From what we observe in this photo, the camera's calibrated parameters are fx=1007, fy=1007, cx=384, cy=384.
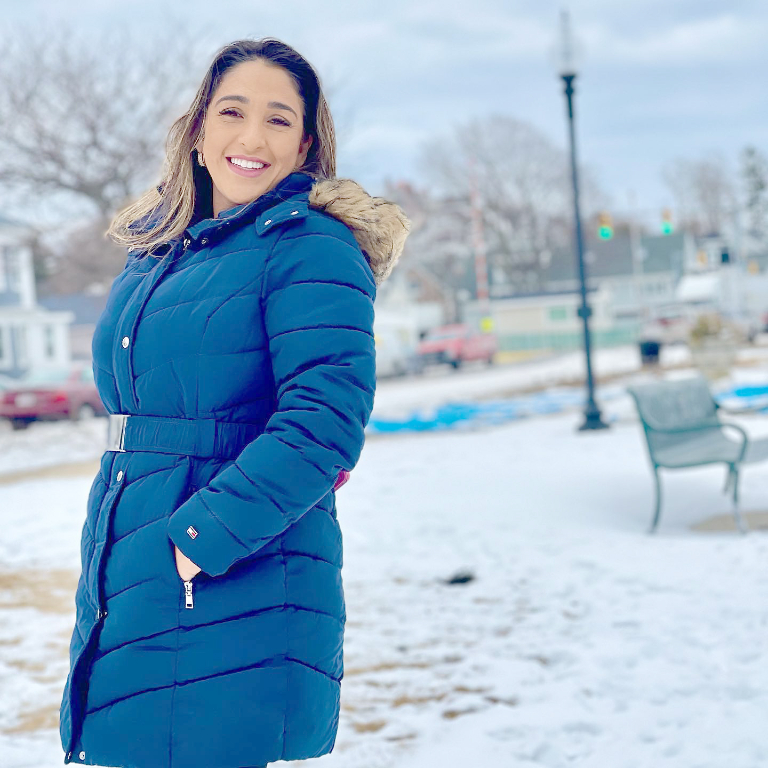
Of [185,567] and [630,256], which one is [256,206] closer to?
[185,567]

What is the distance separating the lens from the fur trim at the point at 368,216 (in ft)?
6.23

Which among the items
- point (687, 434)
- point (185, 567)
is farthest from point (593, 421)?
point (185, 567)

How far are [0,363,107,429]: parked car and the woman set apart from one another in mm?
17474

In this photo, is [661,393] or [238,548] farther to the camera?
[661,393]

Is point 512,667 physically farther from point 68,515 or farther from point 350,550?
point 68,515

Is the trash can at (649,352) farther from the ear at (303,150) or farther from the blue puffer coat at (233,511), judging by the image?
the blue puffer coat at (233,511)

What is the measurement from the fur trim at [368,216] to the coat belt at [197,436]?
429 millimetres

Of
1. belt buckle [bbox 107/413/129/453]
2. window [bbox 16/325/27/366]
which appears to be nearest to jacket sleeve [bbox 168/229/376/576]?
belt buckle [bbox 107/413/129/453]

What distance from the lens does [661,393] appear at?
7.14 metres

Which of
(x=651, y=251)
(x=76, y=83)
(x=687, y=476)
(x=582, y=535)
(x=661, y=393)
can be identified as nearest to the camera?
(x=582, y=535)

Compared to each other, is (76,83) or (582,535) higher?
(76,83)

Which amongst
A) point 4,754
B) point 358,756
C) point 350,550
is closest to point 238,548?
point 358,756

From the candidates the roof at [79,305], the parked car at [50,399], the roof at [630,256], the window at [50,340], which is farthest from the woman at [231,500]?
the roof at [630,256]

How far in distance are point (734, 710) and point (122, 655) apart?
7.93ft
